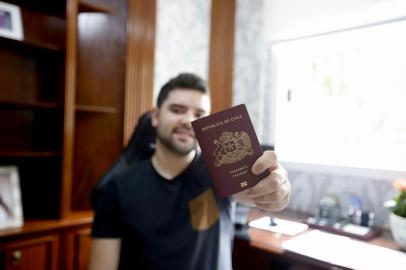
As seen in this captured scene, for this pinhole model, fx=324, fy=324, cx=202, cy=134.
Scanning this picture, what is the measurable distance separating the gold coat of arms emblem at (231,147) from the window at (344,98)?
124cm

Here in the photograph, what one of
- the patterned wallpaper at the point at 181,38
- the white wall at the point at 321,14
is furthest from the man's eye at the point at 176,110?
the white wall at the point at 321,14

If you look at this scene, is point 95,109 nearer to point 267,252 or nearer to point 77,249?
point 77,249

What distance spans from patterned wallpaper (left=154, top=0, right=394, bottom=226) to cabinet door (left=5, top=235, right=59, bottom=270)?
1.07m

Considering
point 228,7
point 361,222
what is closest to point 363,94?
point 361,222

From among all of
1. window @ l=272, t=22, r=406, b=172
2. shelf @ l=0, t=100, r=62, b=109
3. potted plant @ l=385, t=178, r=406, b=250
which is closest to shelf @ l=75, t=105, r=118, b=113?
shelf @ l=0, t=100, r=62, b=109

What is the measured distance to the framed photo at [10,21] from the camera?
1.54m

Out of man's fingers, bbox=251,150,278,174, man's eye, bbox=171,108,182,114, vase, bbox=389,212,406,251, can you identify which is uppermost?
man's eye, bbox=171,108,182,114

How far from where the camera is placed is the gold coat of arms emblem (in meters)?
0.79

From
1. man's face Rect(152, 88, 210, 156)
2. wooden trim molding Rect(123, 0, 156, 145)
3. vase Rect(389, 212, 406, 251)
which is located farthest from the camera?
wooden trim molding Rect(123, 0, 156, 145)

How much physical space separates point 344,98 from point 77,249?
1.72 meters

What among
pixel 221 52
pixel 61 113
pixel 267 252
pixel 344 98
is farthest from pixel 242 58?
pixel 267 252

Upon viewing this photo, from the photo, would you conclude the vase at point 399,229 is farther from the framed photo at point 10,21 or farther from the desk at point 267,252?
the framed photo at point 10,21

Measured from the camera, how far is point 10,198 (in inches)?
59.7

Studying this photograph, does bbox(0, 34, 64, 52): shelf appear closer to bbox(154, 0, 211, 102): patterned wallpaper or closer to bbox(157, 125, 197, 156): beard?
bbox(154, 0, 211, 102): patterned wallpaper
